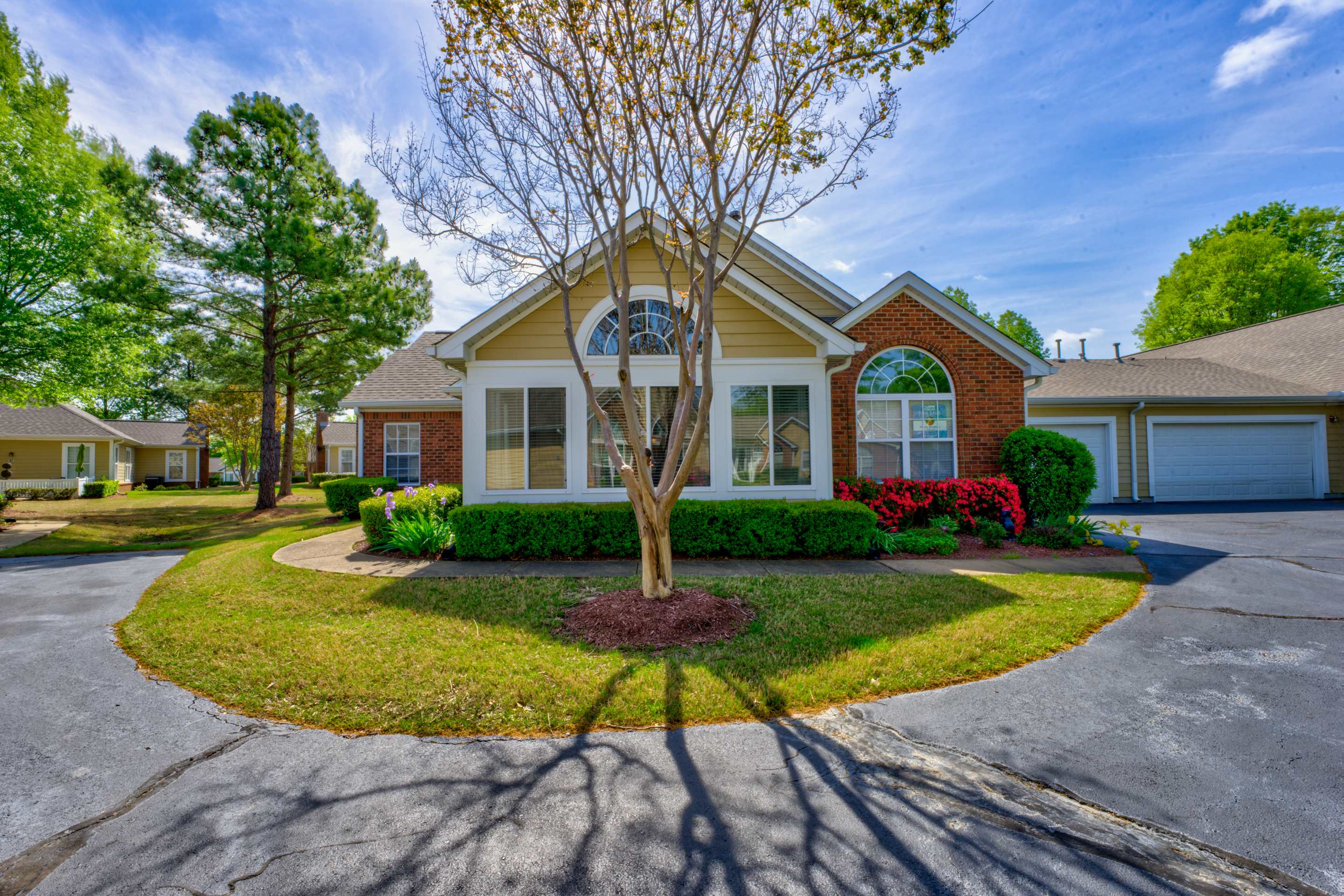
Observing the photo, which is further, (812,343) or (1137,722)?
(812,343)

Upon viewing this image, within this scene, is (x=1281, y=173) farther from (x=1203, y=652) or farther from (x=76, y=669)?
(x=76, y=669)

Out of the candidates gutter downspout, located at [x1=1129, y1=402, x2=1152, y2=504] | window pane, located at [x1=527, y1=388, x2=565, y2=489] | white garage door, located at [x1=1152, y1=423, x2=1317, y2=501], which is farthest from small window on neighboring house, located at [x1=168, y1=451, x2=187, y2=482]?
white garage door, located at [x1=1152, y1=423, x2=1317, y2=501]

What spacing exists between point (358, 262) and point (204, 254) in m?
3.71

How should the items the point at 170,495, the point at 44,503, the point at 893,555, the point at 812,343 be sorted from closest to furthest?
the point at 893,555 → the point at 812,343 → the point at 44,503 → the point at 170,495

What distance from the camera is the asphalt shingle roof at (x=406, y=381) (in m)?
16.0

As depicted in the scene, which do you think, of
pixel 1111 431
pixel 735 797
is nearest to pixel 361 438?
pixel 735 797

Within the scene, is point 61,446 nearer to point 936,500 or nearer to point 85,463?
point 85,463

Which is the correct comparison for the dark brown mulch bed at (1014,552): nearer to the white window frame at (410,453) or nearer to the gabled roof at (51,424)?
the white window frame at (410,453)

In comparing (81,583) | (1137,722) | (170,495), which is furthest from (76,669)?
(170,495)

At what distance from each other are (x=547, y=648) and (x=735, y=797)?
98.3 inches

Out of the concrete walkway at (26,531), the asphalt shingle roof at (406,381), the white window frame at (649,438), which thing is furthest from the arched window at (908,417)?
the concrete walkway at (26,531)

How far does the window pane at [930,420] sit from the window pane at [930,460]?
0.14 m

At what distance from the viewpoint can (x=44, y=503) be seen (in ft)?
75.2

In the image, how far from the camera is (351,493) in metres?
14.9
